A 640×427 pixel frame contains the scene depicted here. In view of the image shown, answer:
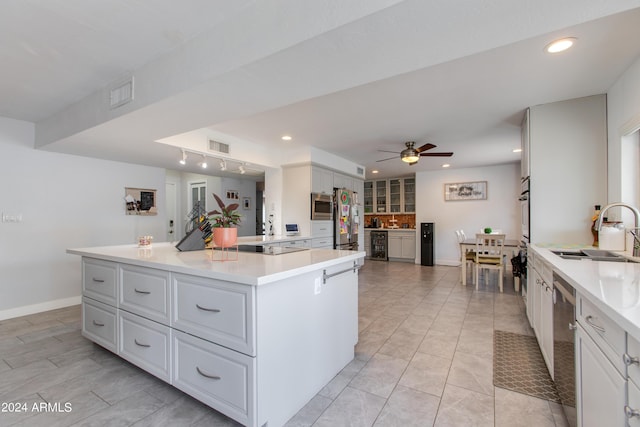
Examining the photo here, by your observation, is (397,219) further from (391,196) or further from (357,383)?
(357,383)

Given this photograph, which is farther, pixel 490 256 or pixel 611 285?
pixel 490 256

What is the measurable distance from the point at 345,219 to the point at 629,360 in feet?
16.9

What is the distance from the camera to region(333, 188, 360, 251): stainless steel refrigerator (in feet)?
18.8

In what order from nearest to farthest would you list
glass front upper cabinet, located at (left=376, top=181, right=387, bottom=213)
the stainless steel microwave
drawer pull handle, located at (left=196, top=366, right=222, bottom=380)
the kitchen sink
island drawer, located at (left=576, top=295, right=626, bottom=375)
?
island drawer, located at (left=576, top=295, right=626, bottom=375) < drawer pull handle, located at (left=196, top=366, right=222, bottom=380) < the kitchen sink < the stainless steel microwave < glass front upper cabinet, located at (left=376, top=181, right=387, bottom=213)

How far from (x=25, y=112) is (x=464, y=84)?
4.72 metres

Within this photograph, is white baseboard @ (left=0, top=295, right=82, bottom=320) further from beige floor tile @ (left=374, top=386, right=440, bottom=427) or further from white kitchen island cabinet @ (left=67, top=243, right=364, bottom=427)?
beige floor tile @ (left=374, top=386, right=440, bottom=427)

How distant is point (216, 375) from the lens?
1562 mm

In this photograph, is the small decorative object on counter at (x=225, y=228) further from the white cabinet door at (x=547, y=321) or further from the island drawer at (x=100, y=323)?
the white cabinet door at (x=547, y=321)

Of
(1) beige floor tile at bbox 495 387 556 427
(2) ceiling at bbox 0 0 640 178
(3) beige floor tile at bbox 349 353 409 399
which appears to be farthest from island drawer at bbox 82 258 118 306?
(1) beige floor tile at bbox 495 387 556 427

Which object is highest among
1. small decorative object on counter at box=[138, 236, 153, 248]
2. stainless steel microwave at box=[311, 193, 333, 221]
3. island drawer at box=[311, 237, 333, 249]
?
stainless steel microwave at box=[311, 193, 333, 221]

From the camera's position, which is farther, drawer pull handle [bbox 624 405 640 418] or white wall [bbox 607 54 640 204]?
white wall [bbox 607 54 640 204]

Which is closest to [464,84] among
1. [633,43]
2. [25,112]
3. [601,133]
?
[633,43]

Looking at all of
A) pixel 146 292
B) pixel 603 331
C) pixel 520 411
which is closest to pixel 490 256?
pixel 520 411

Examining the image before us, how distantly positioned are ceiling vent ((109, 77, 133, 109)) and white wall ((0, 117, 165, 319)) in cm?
218
